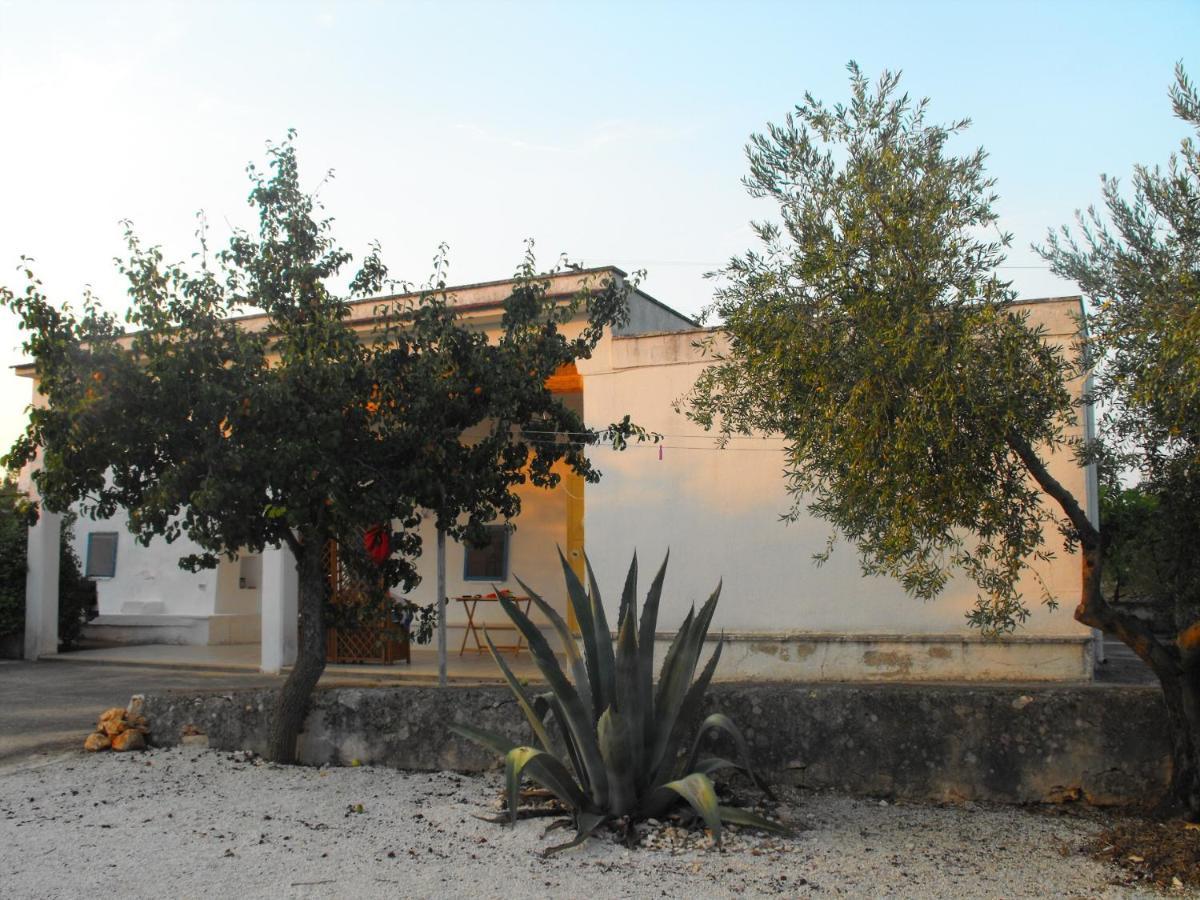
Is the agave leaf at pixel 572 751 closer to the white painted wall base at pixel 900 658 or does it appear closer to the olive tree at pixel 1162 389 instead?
the olive tree at pixel 1162 389

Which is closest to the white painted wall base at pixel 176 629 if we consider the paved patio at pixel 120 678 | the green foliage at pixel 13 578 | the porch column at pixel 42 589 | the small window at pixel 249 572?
the paved patio at pixel 120 678

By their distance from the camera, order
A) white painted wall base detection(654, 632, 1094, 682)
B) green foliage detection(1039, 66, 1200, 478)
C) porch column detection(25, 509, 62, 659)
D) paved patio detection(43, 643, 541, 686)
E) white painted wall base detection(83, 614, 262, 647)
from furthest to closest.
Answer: white painted wall base detection(83, 614, 262, 647) → porch column detection(25, 509, 62, 659) → paved patio detection(43, 643, 541, 686) → white painted wall base detection(654, 632, 1094, 682) → green foliage detection(1039, 66, 1200, 478)

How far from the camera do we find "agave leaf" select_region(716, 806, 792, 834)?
5184 mm

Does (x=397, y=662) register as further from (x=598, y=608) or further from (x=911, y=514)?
(x=911, y=514)

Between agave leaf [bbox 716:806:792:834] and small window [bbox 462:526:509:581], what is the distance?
11034mm

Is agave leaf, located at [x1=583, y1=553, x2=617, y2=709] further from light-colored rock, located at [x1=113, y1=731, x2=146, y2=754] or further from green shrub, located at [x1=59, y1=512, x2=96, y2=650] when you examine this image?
green shrub, located at [x1=59, y1=512, x2=96, y2=650]

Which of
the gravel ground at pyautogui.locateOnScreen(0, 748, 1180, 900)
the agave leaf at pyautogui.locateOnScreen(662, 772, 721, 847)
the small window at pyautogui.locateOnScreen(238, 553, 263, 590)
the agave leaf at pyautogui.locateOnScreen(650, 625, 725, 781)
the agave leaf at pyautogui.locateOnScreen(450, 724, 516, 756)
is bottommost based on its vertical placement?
the gravel ground at pyautogui.locateOnScreen(0, 748, 1180, 900)

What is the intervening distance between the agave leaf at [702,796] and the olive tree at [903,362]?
1.38 m

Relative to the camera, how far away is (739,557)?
11.9 meters

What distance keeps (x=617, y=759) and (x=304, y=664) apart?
2733mm

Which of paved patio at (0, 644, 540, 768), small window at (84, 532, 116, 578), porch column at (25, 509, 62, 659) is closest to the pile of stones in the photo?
paved patio at (0, 644, 540, 768)

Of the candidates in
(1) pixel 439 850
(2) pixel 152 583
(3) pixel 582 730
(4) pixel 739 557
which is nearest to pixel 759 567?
(4) pixel 739 557

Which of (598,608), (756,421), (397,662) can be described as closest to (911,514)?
(756,421)

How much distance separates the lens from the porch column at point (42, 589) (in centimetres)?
1598
